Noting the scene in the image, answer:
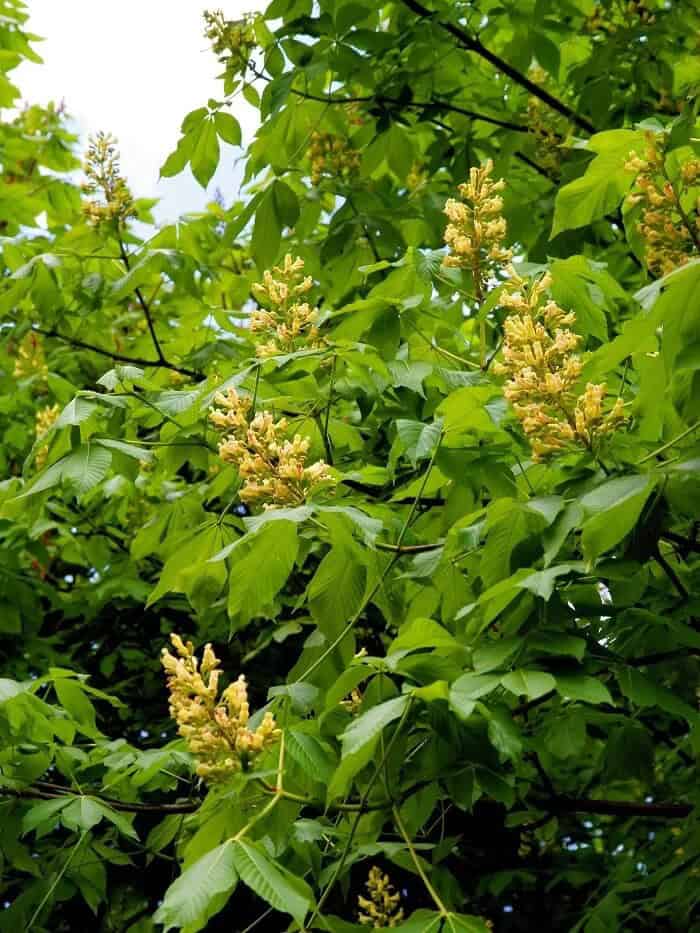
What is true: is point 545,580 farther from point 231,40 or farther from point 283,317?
point 231,40

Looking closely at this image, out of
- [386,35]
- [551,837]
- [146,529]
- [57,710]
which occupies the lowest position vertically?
[551,837]

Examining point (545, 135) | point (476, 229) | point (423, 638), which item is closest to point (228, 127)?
point (545, 135)

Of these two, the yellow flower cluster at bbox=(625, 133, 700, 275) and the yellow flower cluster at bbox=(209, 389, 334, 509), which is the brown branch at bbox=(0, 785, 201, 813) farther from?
the yellow flower cluster at bbox=(625, 133, 700, 275)

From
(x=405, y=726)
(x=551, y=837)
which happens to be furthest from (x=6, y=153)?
(x=405, y=726)

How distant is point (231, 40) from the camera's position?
3.58m

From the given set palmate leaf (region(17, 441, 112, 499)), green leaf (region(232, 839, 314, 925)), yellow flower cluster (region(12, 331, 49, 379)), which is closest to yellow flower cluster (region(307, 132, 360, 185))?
yellow flower cluster (region(12, 331, 49, 379))

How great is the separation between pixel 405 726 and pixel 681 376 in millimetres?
736

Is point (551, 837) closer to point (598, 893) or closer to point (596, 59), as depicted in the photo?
point (598, 893)

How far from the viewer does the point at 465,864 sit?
440cm

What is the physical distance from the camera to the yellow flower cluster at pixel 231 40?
353cm

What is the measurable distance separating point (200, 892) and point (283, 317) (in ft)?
4.18

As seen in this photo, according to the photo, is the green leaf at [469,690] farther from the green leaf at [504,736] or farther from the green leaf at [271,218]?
the green leaf at [271,218]

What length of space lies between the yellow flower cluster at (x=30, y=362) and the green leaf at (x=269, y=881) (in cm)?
300

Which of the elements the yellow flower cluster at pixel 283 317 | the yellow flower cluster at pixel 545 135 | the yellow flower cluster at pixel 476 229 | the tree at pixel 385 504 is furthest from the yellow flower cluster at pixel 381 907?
the yellow flower cluster at pixel 545 135
